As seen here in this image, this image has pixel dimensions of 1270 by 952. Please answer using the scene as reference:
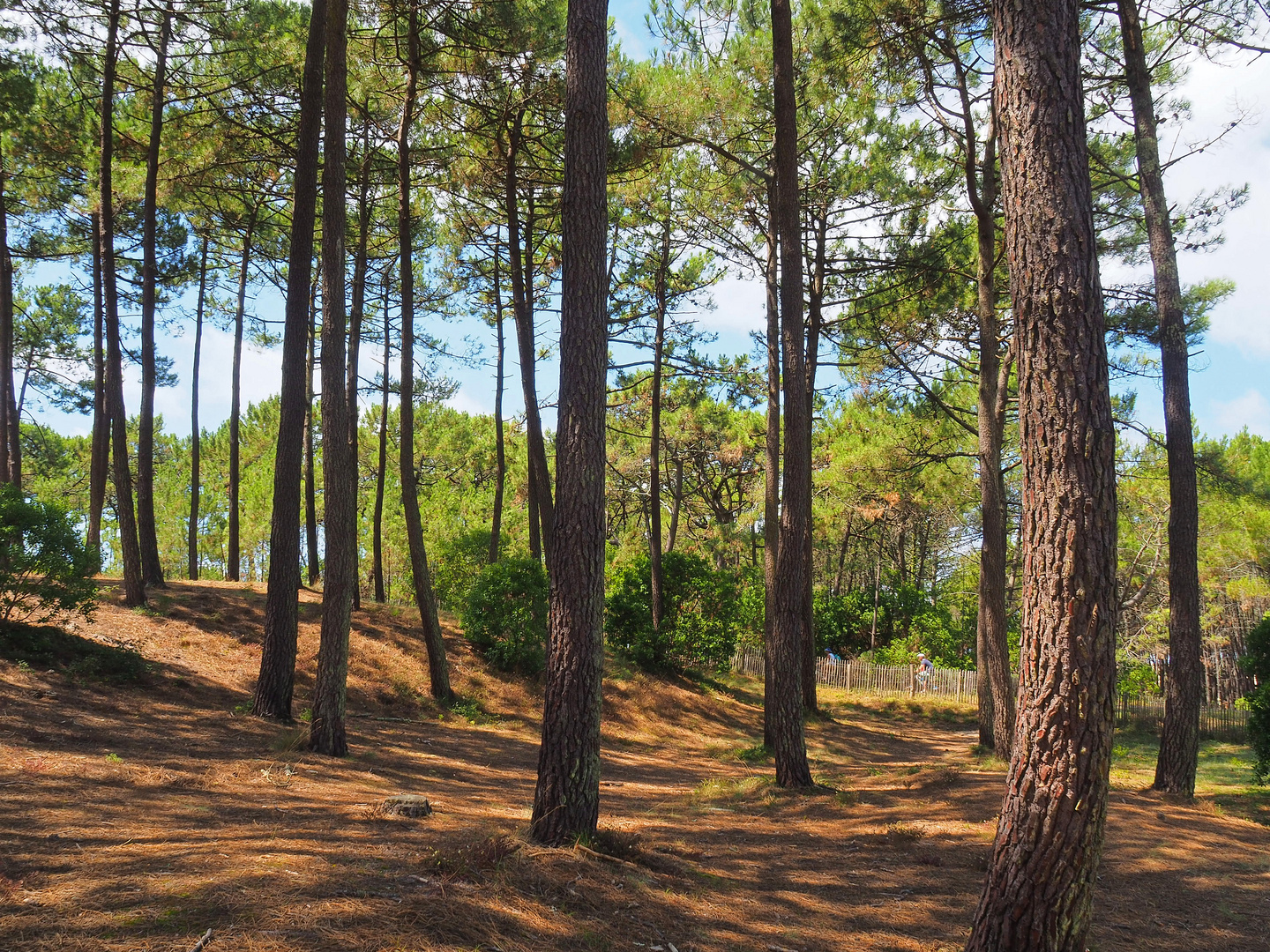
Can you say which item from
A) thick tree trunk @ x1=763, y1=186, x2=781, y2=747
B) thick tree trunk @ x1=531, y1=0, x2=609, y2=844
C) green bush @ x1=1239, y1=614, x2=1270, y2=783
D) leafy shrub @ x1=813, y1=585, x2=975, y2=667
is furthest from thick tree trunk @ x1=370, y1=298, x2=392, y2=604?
leafy shrub @ x1=813, y1=585, x2=975, y2=667

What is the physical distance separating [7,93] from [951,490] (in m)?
23.6

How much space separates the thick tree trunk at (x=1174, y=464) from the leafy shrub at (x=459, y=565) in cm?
1475

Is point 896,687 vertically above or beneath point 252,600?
beneath

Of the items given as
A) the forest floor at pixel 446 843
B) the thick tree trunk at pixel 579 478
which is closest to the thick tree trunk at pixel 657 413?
the forest floor at pixel 446 843

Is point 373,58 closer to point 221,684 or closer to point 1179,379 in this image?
point 221,684

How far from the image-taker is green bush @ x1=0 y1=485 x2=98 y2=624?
8523 millimetres

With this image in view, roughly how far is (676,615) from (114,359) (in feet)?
38.9

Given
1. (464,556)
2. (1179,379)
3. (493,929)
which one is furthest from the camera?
(464,556)

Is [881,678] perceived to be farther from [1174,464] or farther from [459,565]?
[1174,464]

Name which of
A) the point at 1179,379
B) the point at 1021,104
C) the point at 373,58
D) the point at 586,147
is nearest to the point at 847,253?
the point at 1179,379

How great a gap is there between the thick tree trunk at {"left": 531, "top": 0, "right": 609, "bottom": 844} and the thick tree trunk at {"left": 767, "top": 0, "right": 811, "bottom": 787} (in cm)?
332

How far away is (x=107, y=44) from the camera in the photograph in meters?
10.8

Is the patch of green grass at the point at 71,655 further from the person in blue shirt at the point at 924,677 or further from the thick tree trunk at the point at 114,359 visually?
the person in blue shirt at the point at 924,677

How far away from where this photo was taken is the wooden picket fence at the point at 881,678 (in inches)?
865
